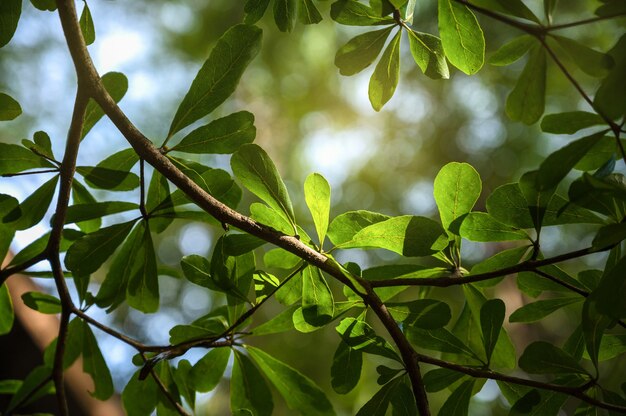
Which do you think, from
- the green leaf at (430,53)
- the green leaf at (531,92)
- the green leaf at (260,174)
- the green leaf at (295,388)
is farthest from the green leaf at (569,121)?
the green leaf at (295,388)

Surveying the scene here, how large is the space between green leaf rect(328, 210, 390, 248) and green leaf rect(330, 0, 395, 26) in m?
0.18

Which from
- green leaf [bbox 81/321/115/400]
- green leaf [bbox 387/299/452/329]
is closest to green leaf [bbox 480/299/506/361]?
green leaf [bbox 387/299/452/329]

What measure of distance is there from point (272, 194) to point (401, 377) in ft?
0.67

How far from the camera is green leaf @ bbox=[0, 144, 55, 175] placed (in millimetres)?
571

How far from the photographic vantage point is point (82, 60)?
50 centimetres

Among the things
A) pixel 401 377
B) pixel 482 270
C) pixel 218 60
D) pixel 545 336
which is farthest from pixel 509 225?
pixel 545 336

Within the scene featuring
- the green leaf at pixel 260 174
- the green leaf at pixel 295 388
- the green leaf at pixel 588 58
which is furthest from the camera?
the green leaf at pixel 295 388

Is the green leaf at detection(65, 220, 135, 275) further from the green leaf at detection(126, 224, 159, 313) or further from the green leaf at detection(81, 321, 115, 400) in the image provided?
the green leaf at detection(81, 321, 115, 400)

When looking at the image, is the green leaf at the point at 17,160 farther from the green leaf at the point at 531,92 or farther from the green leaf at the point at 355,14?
the green leaf at the point at 531,92

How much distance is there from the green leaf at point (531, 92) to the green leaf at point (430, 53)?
0.08 meters

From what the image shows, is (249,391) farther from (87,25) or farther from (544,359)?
(87,25)

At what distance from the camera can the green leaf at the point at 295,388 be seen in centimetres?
60

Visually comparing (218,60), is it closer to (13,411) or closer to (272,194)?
(272,194)

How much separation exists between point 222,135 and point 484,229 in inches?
10.6
